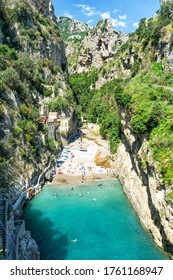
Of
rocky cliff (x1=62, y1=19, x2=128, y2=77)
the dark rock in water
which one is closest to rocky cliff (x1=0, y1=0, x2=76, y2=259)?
the dark rock in water

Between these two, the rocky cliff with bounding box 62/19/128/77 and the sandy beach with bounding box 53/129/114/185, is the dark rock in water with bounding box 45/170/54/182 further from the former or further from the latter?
the rocky cliff with bounding box 62/19/128/77

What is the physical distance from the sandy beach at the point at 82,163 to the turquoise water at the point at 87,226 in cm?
531

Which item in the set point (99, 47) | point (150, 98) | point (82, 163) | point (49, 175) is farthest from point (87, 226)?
point (99, 47)

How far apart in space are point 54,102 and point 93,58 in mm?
85583

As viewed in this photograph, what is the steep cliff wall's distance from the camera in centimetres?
2198

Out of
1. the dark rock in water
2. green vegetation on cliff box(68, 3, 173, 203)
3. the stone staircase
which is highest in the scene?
green vegetation on cliff box(68, 3, 173, 203)

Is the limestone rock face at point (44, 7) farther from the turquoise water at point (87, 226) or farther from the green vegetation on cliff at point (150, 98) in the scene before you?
the turquoise water at point (87, 226)

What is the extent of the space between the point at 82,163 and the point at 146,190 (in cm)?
2310

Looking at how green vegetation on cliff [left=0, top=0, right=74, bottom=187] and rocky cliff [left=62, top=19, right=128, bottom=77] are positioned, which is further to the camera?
rocky cliff [left=62, top=19, right=128, bottom=77]

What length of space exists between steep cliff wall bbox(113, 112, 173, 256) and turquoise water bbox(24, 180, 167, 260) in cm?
117

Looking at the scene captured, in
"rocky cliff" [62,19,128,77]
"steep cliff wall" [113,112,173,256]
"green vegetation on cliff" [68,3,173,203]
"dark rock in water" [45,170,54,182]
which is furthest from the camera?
"rocky cliff" [62,19,128,77]

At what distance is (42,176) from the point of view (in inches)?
1548

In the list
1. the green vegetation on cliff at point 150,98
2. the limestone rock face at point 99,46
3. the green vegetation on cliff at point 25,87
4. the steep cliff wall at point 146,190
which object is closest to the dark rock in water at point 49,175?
the green vegetation on cliff at point 25,87

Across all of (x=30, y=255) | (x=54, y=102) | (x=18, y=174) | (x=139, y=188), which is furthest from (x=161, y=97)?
(x=54, y=102)
